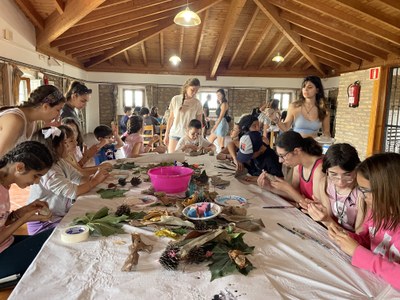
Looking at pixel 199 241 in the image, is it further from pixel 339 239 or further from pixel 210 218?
pixel 339 239

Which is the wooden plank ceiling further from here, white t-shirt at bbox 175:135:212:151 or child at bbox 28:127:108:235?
child at bbox 28:127:108:235

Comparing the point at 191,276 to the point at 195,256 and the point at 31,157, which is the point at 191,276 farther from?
the point at 31,157

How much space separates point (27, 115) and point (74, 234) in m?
1.24

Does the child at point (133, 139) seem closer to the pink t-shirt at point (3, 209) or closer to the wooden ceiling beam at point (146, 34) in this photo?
the pink t-shirt at point (3, 209)

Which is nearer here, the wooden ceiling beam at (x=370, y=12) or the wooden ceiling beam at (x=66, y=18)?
the wooden ceiling beam at (x=66, y=18)

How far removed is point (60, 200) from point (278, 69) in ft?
33.2

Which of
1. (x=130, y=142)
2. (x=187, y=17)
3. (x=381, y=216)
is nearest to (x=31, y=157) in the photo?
(x=381, y=216)

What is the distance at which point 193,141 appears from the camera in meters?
3.66

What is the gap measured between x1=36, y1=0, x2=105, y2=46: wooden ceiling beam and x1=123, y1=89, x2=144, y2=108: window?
5.28 m

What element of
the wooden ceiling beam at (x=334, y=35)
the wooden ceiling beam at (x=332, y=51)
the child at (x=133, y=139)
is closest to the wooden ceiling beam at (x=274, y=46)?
the wooden ceiling beam at (x=332, y=51)

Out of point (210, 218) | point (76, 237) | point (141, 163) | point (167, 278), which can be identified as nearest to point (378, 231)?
point (210, 218)

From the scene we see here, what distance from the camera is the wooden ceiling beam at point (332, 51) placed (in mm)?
7324

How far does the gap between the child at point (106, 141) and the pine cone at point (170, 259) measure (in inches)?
84.1

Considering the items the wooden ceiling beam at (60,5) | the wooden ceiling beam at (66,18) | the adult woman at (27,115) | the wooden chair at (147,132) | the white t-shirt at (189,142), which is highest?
the wooden ceiling beam at (60,5)
